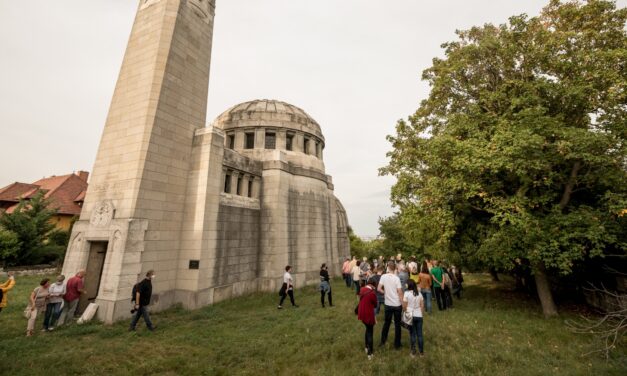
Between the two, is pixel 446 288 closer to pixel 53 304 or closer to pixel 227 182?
pixel 227 182

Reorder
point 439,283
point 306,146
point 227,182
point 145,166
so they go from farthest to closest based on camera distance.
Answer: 1. point 306,146
2. point 227,182
3. point 439,283
4. point 145,166

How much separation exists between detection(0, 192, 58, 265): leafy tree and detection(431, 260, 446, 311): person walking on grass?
28.3m

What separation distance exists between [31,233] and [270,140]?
2014 centimetres

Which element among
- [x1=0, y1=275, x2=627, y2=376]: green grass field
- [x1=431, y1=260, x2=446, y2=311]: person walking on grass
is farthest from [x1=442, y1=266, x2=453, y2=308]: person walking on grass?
[x1=0, y1=275, x2=627, y2=376]: green grass field

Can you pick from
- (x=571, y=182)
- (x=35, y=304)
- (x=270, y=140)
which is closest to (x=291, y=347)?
(x=35, y=304)

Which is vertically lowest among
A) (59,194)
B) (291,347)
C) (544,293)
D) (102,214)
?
(291,347)

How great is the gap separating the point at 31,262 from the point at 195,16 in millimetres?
23688

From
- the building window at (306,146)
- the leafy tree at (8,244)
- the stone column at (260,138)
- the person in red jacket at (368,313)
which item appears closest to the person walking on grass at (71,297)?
the person in red jacket at (368,313)

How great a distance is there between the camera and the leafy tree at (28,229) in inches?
833

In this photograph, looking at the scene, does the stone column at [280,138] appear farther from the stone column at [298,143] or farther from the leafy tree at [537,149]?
the leafy tree at [537,149]

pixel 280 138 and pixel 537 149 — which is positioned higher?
pixel 280 138

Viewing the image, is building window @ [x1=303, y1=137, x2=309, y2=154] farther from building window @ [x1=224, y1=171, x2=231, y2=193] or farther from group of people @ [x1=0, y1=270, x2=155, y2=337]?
group of people @ [x1=0, y1=270, x2=155, y2=337]

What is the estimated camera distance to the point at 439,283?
38.3 feet

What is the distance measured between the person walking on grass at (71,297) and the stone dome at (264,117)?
13.2 m
